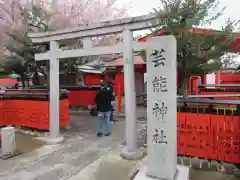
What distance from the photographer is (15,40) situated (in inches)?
367

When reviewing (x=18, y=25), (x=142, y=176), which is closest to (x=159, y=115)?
(x=142, y=176)

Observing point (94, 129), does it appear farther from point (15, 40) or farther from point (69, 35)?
point (15, 40)

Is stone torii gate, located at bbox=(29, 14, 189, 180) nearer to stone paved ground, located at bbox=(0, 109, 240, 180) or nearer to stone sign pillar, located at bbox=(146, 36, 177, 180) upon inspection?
stone sign pillar, located at bbox=(146, 36, 177, 180)

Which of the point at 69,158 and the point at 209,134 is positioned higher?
the point at 209,134

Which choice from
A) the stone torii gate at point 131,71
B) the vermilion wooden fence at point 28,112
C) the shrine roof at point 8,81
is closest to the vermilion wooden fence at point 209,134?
the stone torii gate at point 131,71

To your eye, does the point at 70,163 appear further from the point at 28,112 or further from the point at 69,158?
the point at 28,112

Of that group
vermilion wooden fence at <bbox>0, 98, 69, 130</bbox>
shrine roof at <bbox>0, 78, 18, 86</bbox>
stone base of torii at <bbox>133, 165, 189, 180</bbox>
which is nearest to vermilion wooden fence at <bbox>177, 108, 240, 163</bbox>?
stone base of torii at <bbox>133, 165, 189, 180</bbox>

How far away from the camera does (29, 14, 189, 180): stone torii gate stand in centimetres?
299

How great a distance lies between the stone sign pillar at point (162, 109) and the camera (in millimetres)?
2973

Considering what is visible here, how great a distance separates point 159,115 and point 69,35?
3925 mm

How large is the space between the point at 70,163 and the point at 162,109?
270 cm

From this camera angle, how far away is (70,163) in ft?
14.8

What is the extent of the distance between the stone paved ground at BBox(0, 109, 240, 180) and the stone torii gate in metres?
0.56

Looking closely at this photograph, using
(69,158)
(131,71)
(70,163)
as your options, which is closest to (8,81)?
(69,158)
